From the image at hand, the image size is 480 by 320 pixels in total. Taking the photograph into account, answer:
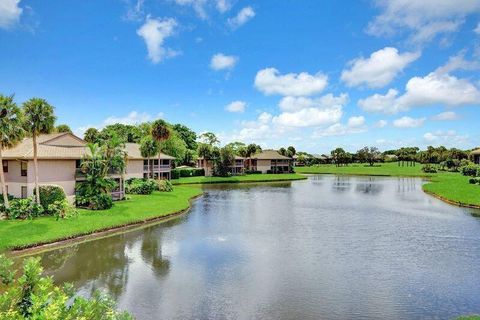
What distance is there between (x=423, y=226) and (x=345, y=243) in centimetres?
1129

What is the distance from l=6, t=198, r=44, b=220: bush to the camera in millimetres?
31547

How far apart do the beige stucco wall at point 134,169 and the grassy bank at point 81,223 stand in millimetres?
12932

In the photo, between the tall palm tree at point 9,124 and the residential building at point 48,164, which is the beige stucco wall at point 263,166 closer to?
the residential building at point 48,164

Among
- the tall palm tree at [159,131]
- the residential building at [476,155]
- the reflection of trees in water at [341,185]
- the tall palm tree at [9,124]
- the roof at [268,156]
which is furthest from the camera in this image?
the roof at [268,156]

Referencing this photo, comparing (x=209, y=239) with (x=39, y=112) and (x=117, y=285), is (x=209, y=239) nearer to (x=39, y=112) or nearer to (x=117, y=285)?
(x=117, y=285)

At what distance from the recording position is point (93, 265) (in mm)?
22594

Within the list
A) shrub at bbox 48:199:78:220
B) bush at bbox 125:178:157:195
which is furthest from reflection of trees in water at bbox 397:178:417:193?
shrub at bbox 48:199:78:220

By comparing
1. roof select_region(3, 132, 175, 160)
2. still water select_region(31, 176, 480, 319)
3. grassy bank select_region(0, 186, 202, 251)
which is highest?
roof select_region(3, 132, 175, 160)

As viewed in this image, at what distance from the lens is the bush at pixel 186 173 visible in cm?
8401

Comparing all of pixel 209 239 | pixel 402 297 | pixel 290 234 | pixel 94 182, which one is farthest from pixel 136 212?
pixel 402 297

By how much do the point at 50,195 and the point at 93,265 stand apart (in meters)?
16.0

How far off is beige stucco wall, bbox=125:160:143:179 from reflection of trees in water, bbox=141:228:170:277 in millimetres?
25839

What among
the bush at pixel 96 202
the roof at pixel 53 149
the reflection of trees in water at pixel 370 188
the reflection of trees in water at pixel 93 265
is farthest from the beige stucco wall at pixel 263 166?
the reflection of trees in water at pixel 93 265

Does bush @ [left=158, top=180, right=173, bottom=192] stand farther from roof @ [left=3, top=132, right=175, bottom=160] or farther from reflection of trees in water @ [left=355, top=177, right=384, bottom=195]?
reflection of trees in water @ [left=355, top=177, right=384, bottom=195]
